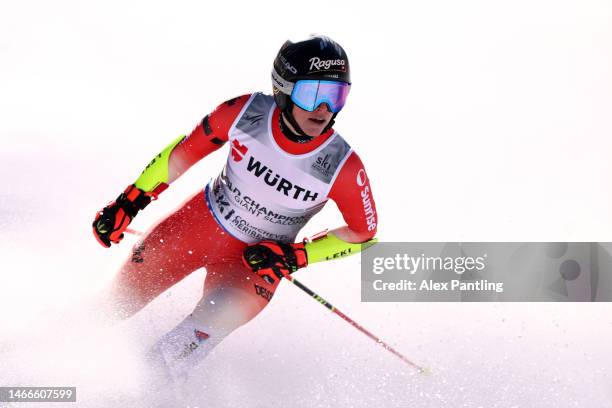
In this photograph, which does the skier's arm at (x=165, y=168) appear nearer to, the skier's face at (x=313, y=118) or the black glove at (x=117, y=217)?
the black glove at (x=117, y=217)

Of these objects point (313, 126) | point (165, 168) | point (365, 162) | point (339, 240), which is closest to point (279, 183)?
point (313, 126)

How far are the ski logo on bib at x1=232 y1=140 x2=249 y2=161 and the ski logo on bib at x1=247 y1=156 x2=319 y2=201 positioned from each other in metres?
0.06

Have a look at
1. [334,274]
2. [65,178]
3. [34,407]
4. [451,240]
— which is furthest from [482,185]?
[34,407]

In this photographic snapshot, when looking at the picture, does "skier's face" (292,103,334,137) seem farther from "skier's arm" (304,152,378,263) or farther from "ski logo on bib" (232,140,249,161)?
"ski logo on bib" (232,140,249,161)

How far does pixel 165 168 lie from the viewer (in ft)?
14.8

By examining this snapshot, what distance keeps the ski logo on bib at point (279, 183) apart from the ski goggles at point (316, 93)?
18.0 inches

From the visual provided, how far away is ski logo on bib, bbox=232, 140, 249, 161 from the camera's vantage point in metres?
4.40

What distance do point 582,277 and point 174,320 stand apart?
3.78m

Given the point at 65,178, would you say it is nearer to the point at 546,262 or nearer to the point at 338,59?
the point at 338,59

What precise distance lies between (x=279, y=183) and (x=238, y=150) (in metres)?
0.32

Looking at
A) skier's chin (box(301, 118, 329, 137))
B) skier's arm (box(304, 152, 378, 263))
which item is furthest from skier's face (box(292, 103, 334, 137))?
skier's arm (box(304, 152, 378, 263))

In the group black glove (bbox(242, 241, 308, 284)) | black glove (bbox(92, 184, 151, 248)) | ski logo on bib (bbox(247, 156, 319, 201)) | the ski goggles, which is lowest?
black glove (bbox(242, 241, 308, 284))

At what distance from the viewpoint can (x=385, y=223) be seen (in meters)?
7.25

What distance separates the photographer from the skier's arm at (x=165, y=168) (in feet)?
14.5
